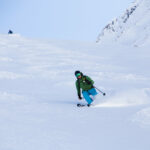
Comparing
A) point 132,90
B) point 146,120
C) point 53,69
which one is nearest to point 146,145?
point 146,120

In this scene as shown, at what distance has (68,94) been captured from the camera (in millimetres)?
12453

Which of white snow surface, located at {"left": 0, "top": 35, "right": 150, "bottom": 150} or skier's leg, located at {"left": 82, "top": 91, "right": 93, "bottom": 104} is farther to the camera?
skier's leg, located at {"left": 82, "top": 91, "right": 93, "bottom": 104}

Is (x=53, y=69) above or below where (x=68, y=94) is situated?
below

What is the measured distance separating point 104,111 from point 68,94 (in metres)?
4.57

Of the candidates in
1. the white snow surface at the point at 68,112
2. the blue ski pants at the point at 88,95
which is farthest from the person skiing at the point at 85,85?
the white snow surface at the point at 68,112

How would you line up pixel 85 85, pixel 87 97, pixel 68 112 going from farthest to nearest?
1. pixel 85 85
2. pixel 87 97
3. pixel 68 112

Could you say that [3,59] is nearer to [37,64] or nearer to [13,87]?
[37,64]

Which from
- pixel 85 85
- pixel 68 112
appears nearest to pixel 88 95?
pixel 85 85

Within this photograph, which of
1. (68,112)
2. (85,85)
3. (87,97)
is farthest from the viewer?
(85,85)

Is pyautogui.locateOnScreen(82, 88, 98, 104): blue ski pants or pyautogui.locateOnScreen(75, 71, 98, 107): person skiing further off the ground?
pyautogui.locateOnScreen(75, 71, 98, 107): person skiing

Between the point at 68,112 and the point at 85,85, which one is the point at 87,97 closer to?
the point at 85,85

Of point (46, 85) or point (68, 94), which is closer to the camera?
point (68, 94)

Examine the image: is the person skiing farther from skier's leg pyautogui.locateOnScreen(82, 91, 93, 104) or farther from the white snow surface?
the white snow surface

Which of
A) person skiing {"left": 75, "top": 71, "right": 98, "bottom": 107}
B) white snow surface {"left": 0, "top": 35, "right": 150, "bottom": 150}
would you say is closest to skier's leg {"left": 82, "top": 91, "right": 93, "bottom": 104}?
person skiing {"left": 75, "top": 71, "right": 98, "bottom": 107}
